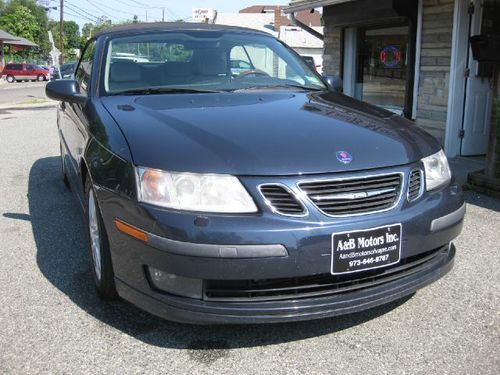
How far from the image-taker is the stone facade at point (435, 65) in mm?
7812

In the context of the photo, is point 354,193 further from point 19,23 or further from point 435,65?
point 19,23

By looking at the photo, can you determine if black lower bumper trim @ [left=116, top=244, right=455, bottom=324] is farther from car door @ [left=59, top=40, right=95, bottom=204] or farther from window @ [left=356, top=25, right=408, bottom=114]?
window @ [left=356, top=25, right=408, bottom=114]

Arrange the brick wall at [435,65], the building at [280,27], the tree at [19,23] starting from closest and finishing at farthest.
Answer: the brick wall at [435,65]
the building at [280,27]
the tree at [19,23]

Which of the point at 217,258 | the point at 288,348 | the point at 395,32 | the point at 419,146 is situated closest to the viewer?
the point at 217,258

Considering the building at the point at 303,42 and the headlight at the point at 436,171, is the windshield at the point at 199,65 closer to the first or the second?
the headlight at the point at 436,171

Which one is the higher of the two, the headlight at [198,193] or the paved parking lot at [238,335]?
the headlight at [198,193]

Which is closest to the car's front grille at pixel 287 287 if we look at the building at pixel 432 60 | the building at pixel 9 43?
the building at pixel 432 60

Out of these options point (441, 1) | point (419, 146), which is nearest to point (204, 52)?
point (419, 146)

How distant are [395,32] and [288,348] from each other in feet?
26.4

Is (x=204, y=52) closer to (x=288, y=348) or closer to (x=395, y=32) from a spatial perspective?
(x=288, y=348)

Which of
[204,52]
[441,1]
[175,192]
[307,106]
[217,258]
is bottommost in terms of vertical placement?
[217,258]

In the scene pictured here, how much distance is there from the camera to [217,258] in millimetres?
2457

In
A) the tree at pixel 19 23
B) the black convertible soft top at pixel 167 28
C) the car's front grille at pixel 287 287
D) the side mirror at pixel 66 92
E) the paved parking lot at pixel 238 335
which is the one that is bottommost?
the paved parking lot at pixel 238 335

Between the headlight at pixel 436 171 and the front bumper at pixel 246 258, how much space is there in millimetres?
254
